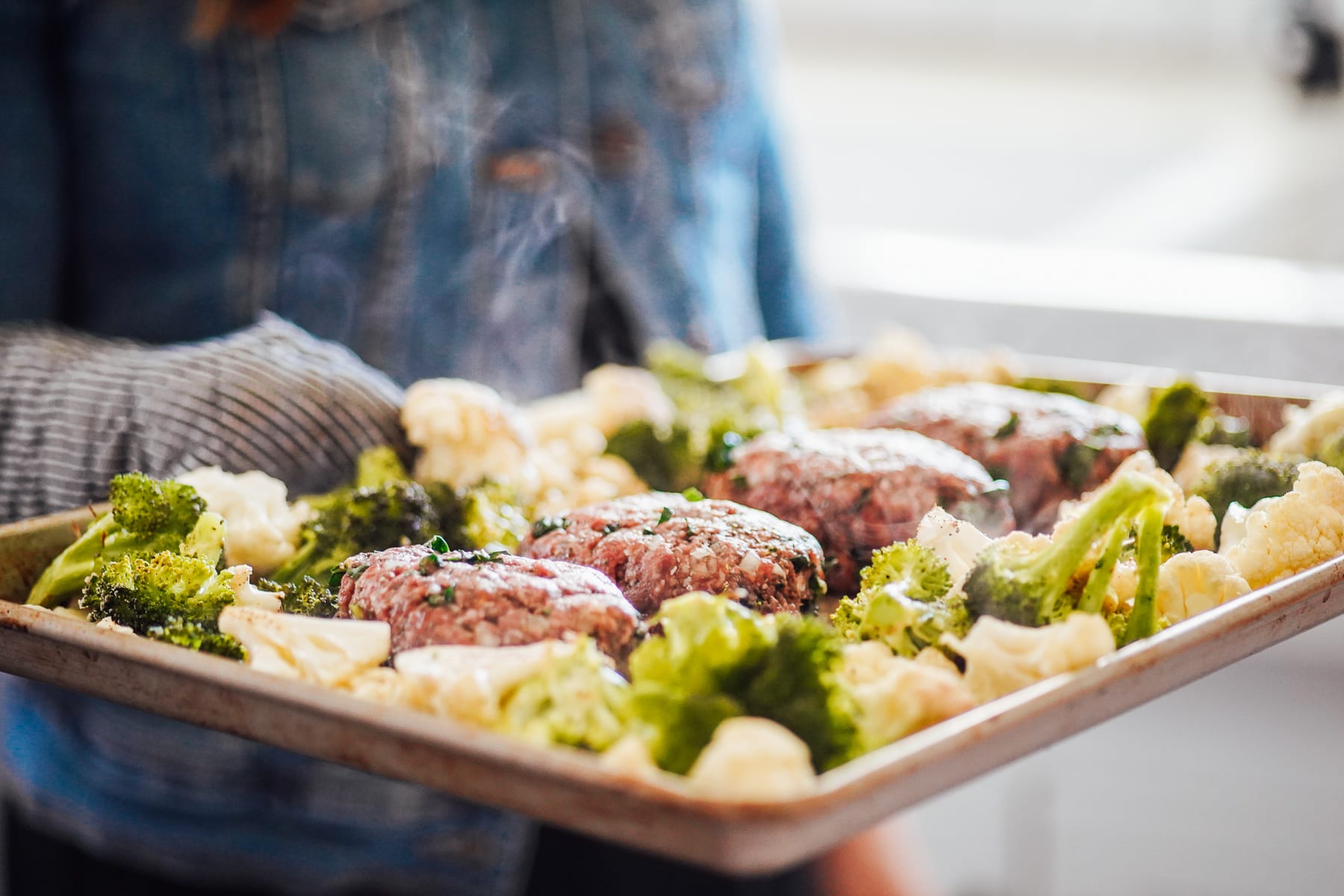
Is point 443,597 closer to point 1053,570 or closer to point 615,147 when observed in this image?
point 1053,570

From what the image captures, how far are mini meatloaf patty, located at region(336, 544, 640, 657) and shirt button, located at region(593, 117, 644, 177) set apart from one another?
1.47 metres

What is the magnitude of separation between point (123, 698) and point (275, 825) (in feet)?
3.96

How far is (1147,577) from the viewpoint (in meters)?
0.96

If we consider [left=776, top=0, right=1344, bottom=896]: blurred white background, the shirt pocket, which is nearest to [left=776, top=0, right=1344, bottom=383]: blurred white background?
[left=776, top=0, right=1344, bottom=896]: blurred white background

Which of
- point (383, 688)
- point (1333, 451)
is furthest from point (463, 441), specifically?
point (1333, 451)

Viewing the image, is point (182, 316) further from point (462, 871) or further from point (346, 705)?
point (346, 705)

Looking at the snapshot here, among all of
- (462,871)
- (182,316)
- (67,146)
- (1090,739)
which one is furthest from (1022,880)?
(67,146)

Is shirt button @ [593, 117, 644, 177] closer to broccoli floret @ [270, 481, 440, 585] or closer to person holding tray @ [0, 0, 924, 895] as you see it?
person holding tray @ [0, 0, 924, 895]

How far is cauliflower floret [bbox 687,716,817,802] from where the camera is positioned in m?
0.68

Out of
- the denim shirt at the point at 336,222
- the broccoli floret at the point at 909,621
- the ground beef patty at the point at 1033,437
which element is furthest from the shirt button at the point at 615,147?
the broccoli floret at the point at 909,621

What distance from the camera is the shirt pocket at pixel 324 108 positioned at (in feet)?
6.58

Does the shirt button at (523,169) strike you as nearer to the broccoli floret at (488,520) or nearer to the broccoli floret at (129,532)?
the broccoli floret at (488,520)

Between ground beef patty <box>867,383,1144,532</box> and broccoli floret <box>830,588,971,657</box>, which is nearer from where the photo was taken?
broccoli floret <box>830,588,971,657</box>

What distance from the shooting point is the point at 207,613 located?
3.31 feet
